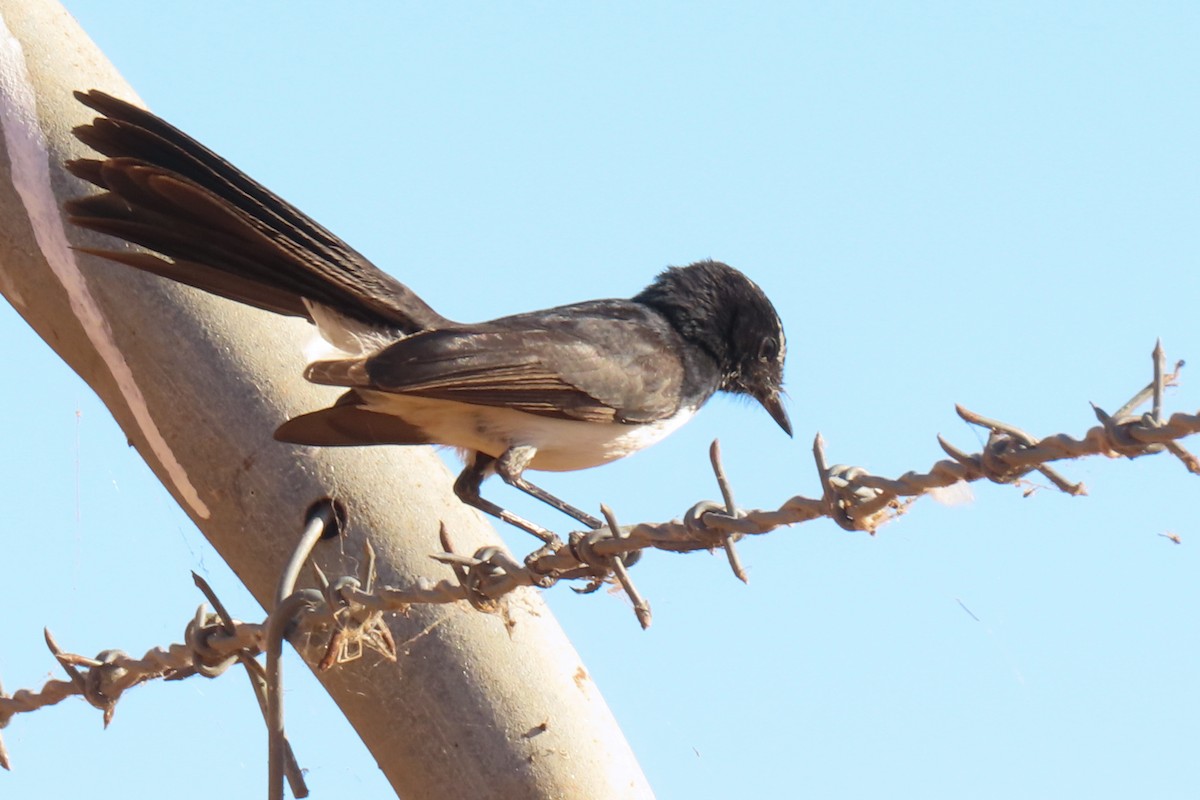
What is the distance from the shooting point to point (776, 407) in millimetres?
5719

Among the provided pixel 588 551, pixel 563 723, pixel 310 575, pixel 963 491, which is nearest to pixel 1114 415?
pixel 963 491

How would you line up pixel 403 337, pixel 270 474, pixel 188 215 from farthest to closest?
pixel 403 337 → pixel 188 215 → pixel 270 474

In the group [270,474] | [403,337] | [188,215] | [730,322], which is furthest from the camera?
[730,322]

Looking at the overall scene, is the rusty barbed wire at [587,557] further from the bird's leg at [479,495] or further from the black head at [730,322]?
the black head at [730,322]

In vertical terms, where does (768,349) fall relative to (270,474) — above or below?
above

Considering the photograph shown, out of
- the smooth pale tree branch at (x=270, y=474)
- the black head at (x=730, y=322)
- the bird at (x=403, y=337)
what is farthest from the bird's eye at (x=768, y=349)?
the smooth pale tree branch at (x=270, y=474)

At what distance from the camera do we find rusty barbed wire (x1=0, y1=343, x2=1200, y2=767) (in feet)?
6.96

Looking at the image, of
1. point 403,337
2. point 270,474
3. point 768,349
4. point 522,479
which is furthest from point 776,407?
point 270,474

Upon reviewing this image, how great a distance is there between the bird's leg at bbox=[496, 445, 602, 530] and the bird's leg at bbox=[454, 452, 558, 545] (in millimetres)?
55

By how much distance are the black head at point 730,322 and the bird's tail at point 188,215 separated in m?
1.70

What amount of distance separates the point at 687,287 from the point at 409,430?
169 centimetres

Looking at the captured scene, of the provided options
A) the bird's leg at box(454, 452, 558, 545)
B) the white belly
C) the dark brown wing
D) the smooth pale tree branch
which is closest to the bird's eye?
the dark brown wing

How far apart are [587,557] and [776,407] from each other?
107 inches

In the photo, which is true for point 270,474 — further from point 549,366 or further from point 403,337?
point 549,366
